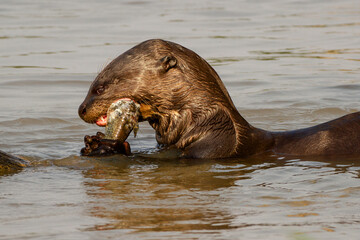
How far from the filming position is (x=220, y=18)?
1538 cm

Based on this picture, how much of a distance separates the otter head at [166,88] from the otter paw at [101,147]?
0.99 feet

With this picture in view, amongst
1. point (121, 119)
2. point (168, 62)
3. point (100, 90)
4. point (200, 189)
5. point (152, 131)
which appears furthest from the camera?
point (152, 131)

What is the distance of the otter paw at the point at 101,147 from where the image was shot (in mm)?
6305

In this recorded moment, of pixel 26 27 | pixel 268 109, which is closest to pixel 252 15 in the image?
pixel 26 27

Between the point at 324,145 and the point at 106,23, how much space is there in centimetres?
876

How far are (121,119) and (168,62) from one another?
57 centimetres

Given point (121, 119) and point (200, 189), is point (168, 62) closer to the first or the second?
point (121, 119)

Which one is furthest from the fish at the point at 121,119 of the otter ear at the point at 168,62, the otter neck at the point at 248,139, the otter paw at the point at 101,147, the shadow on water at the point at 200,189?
the otter neck at the point at 248,139

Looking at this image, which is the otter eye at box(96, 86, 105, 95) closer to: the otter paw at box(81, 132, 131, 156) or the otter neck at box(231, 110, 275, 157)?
the otter paw at box(81, 132, 131, 156)

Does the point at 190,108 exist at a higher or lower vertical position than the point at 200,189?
higher

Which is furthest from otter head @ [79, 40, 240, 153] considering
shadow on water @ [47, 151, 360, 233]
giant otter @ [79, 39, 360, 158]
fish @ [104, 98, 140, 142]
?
shadow on water @ [47, 151, 360, 233]

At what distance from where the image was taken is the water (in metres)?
4.56

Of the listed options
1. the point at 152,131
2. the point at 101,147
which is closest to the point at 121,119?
the point at 101,147

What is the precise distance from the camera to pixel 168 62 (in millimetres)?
6426
